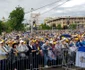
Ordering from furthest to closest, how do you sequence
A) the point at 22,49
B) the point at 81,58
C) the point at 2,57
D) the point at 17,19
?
1. the point at 17,19
2. the point at 22,49
3. the point at 81,58
4. the point at 2,57

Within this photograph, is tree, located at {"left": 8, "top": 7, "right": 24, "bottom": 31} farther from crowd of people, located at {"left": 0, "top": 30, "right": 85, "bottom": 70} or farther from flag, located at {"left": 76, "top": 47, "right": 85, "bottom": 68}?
flag, located at {"left": 76, "top": 47, "right": 85, "bottom": 68}

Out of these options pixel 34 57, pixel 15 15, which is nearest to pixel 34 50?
pixel 34 57

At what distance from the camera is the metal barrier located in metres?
10.5

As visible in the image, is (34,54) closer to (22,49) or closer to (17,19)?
(22,49)

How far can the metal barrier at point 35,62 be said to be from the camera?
10468 millimetres

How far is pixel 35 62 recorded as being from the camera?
11289 mm

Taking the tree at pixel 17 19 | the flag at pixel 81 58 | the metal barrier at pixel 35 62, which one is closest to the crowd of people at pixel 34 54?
the metal barrier at pixel 35 62

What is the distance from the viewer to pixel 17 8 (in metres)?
61.4

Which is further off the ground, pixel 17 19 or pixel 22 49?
pixel 17 19

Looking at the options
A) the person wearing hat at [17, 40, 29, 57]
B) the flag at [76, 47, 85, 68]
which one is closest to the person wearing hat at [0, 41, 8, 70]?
the person wearing hat at [17, 40, 29, 57]

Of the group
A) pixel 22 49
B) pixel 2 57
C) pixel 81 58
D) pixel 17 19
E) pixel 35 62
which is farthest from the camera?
pixel 17 19

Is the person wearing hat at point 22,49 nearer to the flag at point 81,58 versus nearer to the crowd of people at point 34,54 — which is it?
the crowd of people at point 34,54

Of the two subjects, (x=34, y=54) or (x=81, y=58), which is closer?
(x=81, y=58)

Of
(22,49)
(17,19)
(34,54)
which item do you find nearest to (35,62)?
(34,54)
